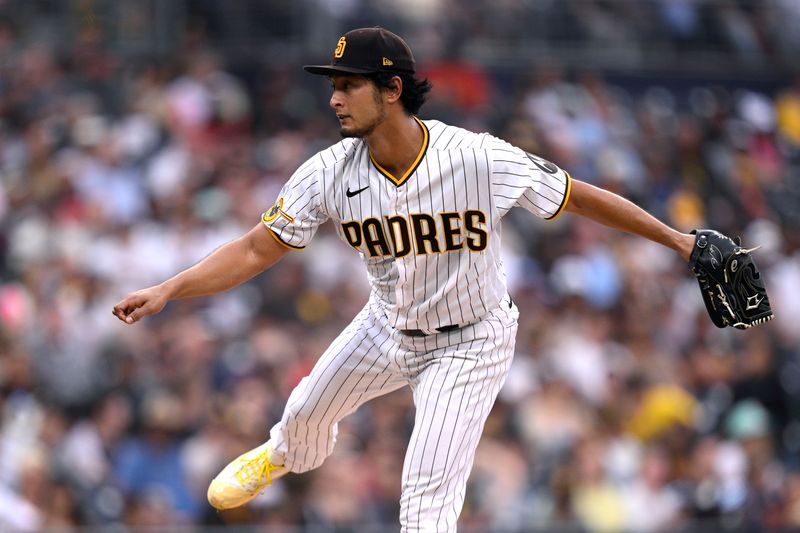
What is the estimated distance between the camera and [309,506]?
927cm

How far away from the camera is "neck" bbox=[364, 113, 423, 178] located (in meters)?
5.30

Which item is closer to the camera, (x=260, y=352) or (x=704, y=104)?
(x=260, y=352)

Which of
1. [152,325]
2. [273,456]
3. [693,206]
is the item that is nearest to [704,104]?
[693,206]

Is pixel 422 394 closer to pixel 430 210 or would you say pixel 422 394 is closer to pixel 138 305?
pixel 430 210

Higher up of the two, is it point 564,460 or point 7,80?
point 7,80

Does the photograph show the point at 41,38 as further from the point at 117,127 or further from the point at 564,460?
the point at 564,460

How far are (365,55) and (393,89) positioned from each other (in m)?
0.18

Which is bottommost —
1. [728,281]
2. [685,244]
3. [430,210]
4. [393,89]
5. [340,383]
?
[340,383]

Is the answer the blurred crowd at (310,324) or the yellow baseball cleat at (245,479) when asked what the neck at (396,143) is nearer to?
the yellow baseball cleat at (245,479)

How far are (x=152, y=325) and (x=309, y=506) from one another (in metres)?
2.21

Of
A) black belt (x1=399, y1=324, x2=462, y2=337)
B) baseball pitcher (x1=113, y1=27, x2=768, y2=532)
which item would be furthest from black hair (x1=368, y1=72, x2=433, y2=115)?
black belt (x1=399, y1=324, x2=462, y2=337)

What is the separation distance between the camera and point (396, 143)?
209 inches

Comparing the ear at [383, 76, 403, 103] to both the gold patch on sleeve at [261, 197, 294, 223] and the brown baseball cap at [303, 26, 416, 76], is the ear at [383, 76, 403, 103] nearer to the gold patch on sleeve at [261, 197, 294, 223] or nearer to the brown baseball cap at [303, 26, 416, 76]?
the brown baseball cap at [303, 26, 416, 76]

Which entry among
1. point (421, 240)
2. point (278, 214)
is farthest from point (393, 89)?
point (278, 214)
